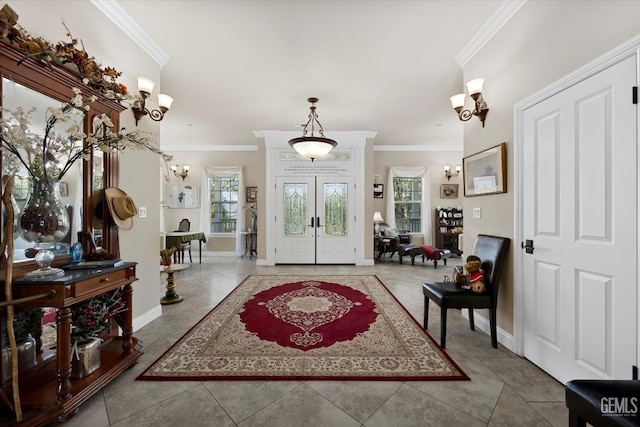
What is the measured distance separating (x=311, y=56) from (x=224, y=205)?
540 centimetres

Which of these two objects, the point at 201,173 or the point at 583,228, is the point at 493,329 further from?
the point at 201,173

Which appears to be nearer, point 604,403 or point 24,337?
point 604,403

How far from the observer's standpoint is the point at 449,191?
7430 mm

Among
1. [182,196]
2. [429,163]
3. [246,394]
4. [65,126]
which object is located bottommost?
[246,394]

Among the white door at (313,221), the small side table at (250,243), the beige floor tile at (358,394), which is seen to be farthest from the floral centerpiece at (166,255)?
the small side table at (250,243)

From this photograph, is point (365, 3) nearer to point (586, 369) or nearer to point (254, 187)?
point (586, 369)

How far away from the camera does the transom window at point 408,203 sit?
7500mm

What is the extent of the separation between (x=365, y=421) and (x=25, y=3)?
11.2 ft

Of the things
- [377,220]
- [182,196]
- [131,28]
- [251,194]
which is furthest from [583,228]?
[182,196]

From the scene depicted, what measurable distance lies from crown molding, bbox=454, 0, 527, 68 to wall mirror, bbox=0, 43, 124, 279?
339cm

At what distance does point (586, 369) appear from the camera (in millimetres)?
1682

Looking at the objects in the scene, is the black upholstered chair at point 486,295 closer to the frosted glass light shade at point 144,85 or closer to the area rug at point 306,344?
the area rug at point 306,344

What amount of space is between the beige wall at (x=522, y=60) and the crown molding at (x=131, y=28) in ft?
11.4

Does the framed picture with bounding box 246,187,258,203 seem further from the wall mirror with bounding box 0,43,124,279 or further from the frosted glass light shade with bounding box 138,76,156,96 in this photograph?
the wall mirror with bounding box 0,43,124,279
